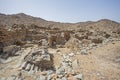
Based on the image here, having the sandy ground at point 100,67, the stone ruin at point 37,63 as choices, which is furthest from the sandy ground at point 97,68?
the stone ruin at point 37,63

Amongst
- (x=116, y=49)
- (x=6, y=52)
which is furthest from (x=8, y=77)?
(x=116, y=49)

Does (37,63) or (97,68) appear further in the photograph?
(37,63)

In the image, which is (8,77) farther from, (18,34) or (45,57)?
(18,34)

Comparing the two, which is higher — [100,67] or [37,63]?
[100,67]

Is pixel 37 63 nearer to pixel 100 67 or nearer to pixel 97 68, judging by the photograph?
pixel 97 68

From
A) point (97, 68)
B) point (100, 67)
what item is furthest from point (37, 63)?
point (100, 67)

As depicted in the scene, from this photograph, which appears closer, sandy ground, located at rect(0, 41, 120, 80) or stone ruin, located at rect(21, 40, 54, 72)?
sandy ground, located at rect(0, 41, 120, 80)

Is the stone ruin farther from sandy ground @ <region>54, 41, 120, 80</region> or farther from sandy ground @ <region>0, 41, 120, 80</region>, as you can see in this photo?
sandy ground @ <region>54, 41, 120, 80</region>

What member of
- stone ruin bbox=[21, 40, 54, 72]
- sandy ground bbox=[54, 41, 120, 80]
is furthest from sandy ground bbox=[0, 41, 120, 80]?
stone ruin bbox=[21, 40, 54, 72]

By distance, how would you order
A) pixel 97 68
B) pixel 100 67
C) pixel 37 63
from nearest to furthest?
pixel 97 68 → pixel 100 67 → pixel 37 63

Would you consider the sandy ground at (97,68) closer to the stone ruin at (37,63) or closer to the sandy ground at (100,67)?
the sandy ground at (100,67)

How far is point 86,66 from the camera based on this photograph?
10.1 meters

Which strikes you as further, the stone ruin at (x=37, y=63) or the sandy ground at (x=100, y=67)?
the stone ruin at (x=37, y=63)

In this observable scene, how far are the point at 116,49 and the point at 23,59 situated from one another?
8.32m
